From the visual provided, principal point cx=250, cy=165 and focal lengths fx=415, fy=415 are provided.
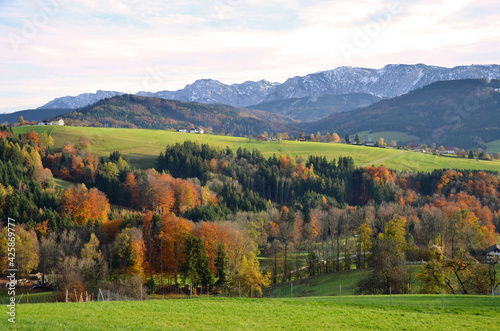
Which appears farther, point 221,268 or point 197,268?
point 221,268

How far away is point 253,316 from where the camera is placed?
31.8 metres

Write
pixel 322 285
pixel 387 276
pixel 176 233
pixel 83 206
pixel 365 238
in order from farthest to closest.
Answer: pixel 83 206, pixel 365 238, pixel 176 233, pixel 322 285, pixel 387 276

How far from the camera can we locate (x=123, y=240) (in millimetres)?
81188

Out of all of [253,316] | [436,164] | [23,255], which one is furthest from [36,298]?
[436,164]

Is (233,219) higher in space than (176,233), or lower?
lower

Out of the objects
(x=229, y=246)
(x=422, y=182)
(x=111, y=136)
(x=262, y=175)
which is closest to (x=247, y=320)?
(x=229, y=246)

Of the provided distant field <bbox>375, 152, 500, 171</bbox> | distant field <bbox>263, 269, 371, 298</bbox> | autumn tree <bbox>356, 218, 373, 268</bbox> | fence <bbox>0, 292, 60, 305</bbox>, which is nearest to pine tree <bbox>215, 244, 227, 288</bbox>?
distant field <bbox>263, 269, 371, 298</bbox>

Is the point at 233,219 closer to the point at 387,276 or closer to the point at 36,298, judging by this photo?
the point at 36,298

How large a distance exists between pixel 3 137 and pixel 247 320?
511ft

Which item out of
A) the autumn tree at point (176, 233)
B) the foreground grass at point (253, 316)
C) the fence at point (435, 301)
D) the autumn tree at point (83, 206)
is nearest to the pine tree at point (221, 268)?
the autumn tree at point (176, 233)

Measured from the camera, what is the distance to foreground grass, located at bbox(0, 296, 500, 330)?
28.2 metres

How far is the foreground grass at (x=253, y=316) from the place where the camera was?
92.6 feet

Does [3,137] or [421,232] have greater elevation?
[3,137]

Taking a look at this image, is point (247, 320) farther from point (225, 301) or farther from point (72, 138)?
point (72, 138)
